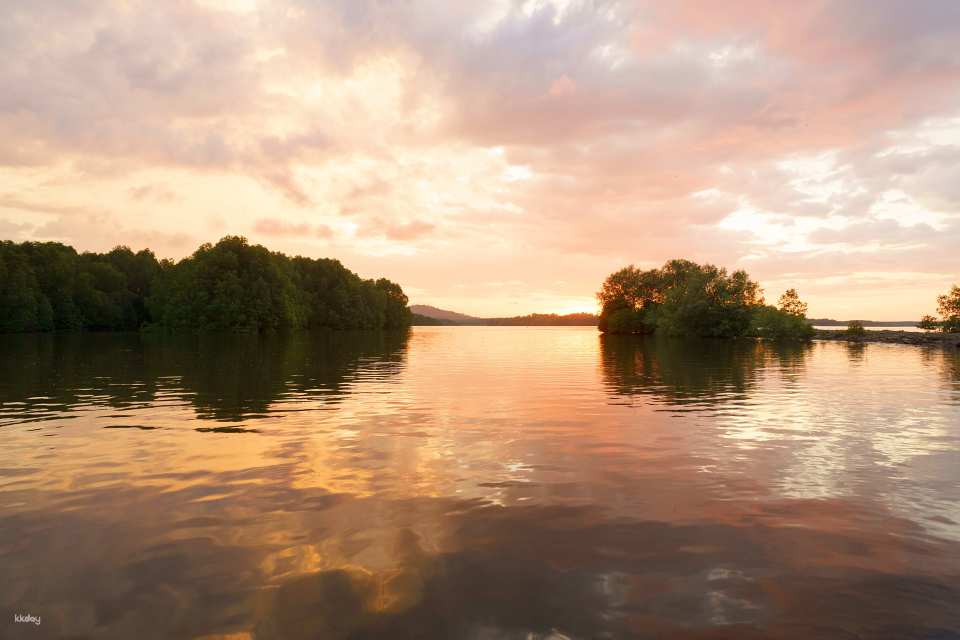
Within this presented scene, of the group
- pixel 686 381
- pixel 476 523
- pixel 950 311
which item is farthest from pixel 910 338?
pixel 476 523

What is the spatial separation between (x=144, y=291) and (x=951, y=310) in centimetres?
19529

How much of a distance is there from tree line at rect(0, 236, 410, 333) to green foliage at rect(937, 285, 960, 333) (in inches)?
5557

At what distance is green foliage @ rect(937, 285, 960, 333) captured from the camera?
341ft

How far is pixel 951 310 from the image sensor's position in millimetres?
105188

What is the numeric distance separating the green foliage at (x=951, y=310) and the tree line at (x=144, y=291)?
141 m

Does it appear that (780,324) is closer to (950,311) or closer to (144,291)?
(950,311)

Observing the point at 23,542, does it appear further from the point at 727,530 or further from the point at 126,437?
the point at 727,530

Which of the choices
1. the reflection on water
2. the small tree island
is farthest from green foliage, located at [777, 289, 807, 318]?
the reflection on water

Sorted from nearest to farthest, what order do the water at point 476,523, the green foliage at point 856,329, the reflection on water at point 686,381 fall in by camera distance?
the water at point 476,523 < the reflection on water at point 686,381 < the green foliage at point 856,329

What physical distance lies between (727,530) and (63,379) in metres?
36.7

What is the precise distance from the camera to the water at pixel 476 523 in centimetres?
682

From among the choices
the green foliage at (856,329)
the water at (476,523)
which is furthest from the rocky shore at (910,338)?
the water at (476,523)

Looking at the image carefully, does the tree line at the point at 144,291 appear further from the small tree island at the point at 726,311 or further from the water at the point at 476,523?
the water at the point at 476,523

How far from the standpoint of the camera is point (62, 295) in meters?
130
